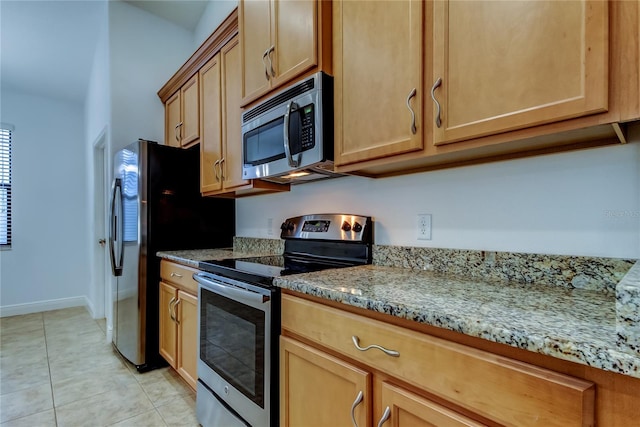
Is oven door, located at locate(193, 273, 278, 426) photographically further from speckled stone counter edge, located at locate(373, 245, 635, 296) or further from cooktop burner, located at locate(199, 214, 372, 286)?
speckled stone counter edge, located at locate(373, 245, 635, 296)

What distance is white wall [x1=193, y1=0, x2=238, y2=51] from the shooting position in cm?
277

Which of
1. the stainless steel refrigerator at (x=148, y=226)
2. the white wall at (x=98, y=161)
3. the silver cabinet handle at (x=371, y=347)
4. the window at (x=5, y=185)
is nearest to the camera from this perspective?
the silver cabinet handle at (x=371, y=347)

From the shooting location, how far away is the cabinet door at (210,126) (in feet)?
7.48

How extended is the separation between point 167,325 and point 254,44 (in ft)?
6.44

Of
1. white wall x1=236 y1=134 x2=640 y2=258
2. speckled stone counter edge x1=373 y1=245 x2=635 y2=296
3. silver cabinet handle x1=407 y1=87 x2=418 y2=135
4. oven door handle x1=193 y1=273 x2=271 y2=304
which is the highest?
silver cabinet handle x1=407 y1=87 x2=418 y2=135

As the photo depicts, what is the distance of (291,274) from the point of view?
135 centimetres

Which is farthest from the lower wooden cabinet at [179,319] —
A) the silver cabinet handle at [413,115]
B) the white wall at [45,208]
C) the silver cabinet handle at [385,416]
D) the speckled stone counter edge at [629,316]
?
the white wall at [45,208]

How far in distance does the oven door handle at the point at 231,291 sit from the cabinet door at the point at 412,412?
0.59 meters

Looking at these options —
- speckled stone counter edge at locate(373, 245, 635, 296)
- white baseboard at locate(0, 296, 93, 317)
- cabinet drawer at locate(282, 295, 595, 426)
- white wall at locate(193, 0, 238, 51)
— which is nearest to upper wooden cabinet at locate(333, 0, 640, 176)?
speckled stone counter edge at locate(373, 245, 635, 296)

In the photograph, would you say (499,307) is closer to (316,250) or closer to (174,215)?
(316,250)

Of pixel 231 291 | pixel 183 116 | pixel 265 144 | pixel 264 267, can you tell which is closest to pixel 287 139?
pixel 265 144

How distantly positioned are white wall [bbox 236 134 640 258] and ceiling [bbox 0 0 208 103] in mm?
2803

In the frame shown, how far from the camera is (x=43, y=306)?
424 centimetres

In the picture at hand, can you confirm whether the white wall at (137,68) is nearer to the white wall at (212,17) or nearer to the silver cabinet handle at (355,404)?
the white wall at (212,17)
